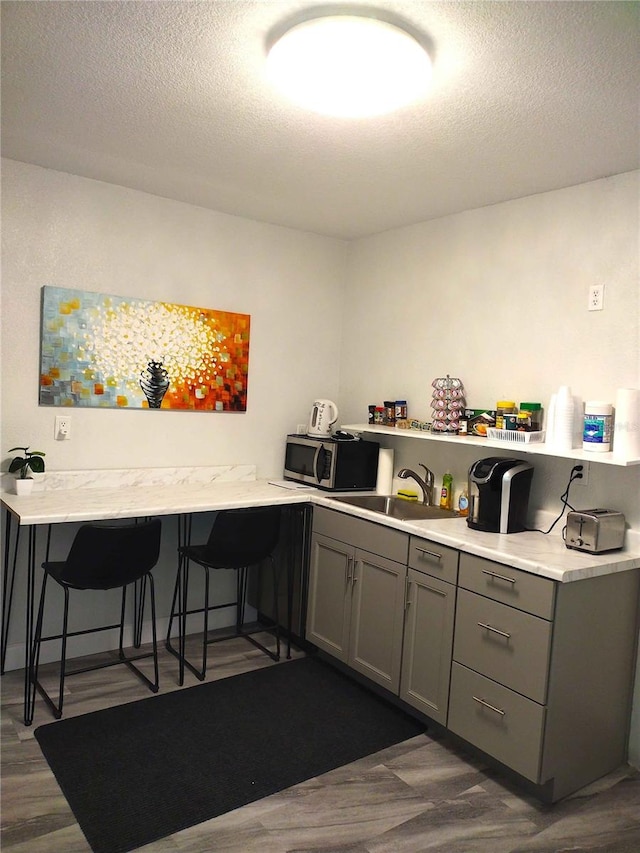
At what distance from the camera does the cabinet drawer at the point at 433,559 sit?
8.66 feet

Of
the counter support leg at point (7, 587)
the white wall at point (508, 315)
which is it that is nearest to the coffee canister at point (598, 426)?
the white wall at point (508, 315)

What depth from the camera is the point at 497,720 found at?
2414 millimetres

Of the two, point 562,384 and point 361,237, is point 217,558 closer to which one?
point 562,384

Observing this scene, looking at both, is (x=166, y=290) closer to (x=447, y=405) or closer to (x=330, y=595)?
(x=447, y=405)

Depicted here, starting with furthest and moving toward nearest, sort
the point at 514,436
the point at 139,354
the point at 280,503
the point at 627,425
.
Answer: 1. the point at 139,354
2. the point at 280,503
3. the point at 514,436
4. the point at 627,425

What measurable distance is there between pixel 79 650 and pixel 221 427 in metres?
1.40

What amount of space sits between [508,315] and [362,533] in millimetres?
1286

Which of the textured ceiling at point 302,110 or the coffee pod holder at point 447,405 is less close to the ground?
the textured ceiling at point 302,110

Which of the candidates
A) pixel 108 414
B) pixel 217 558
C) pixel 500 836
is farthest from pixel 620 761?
pixel 108 414

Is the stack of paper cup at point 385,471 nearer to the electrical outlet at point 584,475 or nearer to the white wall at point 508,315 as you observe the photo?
the white wall at point 508,315

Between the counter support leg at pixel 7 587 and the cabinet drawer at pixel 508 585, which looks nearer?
the cabinet drawer at pixel 508 585

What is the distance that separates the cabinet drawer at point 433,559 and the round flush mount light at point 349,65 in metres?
1.68

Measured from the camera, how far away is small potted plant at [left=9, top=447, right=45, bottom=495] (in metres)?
2.99

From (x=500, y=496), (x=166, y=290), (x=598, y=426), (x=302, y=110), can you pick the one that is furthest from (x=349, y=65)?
(x=166, y=290)
